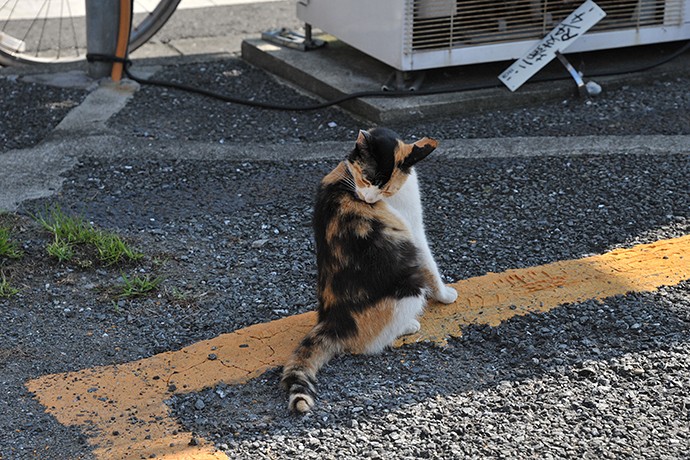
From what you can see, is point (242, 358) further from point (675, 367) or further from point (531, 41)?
point (531, 41)

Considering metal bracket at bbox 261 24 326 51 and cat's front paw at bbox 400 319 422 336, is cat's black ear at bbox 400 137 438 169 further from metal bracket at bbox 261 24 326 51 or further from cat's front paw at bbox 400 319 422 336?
metal bracket at bbox 261 24 326 51

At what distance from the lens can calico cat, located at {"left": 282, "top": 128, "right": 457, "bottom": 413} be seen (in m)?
3.40

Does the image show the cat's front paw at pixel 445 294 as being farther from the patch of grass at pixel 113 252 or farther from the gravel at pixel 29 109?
the gravel at pixel 29 109

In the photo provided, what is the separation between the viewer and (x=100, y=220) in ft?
14.9

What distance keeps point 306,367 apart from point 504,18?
3.42 m

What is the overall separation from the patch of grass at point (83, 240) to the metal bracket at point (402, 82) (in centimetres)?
230

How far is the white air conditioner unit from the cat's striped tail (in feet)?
9.15

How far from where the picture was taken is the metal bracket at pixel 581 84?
5.91 m

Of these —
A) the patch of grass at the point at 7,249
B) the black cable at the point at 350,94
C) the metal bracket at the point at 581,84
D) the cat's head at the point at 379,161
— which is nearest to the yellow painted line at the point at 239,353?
the cat's head at the point at 379,161

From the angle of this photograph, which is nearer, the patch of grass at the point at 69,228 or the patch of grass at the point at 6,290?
the patch of grass at the point at 6,290

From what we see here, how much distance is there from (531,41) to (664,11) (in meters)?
0.96

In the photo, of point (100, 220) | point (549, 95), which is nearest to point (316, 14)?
point (549, 95)

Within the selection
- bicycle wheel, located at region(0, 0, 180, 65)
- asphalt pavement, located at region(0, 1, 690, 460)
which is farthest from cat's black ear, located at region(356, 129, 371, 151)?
bicycle wheel, located at region(0, 0, 180, 65)

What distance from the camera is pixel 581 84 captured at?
5.89 meters
